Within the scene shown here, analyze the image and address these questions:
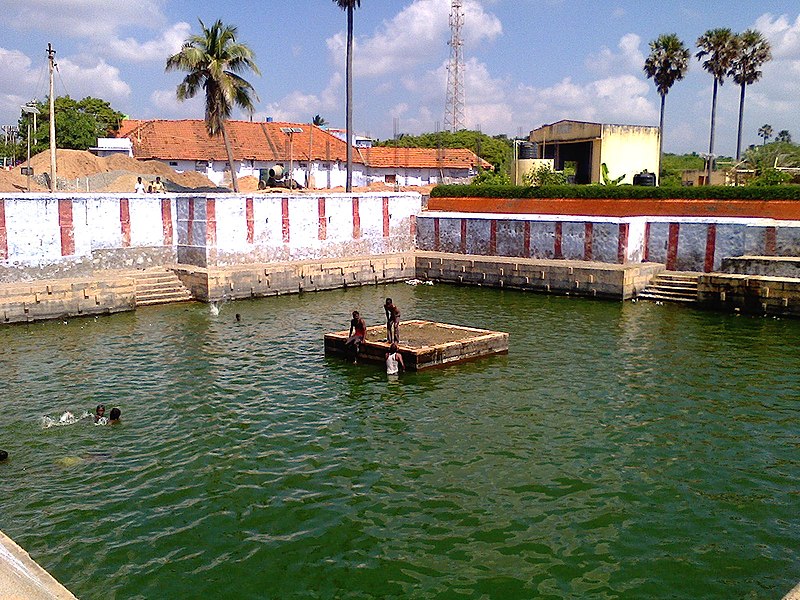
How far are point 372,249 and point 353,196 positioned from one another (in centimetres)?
288

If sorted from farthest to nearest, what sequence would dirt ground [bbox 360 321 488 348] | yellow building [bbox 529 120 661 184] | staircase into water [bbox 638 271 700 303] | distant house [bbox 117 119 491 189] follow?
distant house [bbox 117 119 491 189]
yellow building [bbox 529 120 661 184]
staircase into water [bbox 638 271 700 303]
dirt ground [bbox 360 321 488 348]

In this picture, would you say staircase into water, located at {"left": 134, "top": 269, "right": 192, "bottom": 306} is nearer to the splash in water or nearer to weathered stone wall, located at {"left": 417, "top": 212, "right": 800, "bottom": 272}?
the splash in water

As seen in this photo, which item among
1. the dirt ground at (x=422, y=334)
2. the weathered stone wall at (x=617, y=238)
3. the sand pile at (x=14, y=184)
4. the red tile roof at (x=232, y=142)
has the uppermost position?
the red tile roof at (x=232, y=142)

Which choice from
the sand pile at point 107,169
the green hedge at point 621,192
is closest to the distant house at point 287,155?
the sand pile at point 107,169

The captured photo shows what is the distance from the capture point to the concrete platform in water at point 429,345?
60.7ft

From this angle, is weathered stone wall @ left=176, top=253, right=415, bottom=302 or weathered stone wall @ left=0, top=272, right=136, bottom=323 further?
weathered stone wall @ left=176, top=253, right=415, bottom=302

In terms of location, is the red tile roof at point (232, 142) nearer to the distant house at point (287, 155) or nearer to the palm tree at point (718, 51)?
the distant house at point (287, 155)

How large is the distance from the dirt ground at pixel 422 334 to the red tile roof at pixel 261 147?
3725cm

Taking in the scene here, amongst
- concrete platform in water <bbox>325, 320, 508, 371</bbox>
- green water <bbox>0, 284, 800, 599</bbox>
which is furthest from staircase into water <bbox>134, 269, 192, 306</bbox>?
concrete platform in water <bbox>325, 320, 508, 371</bbox>

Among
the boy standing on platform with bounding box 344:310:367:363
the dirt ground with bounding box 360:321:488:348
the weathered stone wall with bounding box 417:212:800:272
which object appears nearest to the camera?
the boy standing on platform with bounding box 344:310:367:363

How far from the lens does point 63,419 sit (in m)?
14.8

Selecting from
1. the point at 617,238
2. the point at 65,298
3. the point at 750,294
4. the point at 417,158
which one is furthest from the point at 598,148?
the point at 65,298

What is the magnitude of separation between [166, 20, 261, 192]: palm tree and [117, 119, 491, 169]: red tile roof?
53.2ft

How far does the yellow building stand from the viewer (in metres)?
48.1
